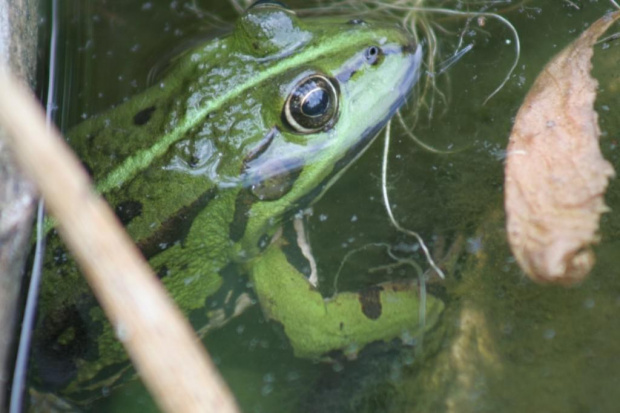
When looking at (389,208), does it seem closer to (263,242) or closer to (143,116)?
(263,242)

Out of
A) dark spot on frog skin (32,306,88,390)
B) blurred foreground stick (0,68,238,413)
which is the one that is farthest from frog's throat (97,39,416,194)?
blurred foreground stick (0,68,238,413)

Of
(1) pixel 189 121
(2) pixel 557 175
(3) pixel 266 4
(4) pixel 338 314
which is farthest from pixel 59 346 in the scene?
(2) pixel 557 175

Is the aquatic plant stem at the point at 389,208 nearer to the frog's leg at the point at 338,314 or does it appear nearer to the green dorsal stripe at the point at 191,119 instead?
the frog's leg at the point at 338,314

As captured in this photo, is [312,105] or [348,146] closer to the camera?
[312,105]

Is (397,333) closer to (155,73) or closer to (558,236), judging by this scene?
(558,236)

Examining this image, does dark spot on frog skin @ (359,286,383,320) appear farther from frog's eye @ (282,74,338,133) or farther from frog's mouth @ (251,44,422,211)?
frog's eye @ (282,74,338,133)

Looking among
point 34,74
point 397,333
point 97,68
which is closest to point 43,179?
point 397,333
